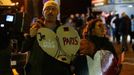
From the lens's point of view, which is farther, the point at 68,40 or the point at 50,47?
the point at 68,40

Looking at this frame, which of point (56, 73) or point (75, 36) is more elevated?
point (75, 36)

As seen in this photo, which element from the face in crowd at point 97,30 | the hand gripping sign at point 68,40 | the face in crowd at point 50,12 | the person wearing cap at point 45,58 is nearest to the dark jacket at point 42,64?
the person wearing cap at point 45,58

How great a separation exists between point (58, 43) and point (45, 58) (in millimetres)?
222

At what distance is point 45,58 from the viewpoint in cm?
400

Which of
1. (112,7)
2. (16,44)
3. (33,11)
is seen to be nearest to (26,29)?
(16,44)

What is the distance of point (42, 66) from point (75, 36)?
51 cm

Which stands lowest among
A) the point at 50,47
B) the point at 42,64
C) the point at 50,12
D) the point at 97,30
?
the point at 42,64

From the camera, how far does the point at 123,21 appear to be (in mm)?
17188

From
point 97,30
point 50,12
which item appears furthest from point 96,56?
point 50,12

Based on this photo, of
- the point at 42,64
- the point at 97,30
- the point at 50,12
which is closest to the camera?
the point at 42,64

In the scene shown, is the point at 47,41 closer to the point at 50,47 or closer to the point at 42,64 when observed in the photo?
the point at 50,47

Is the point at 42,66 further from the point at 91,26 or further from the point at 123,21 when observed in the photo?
the point at 123,21

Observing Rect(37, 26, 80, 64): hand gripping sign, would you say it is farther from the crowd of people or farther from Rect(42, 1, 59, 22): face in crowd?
Rect(42, 1, 59, 22): face in crowd

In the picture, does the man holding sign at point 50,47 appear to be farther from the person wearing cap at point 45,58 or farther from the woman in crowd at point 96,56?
the woman in crowd at point 96,56
